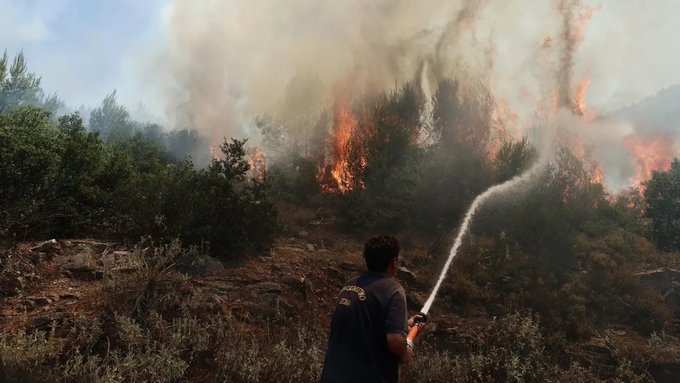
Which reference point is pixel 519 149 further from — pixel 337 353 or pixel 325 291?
pixel 337 353

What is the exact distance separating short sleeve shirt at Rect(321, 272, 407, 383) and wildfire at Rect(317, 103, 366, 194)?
17455 millimetres

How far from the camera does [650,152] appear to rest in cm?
4953

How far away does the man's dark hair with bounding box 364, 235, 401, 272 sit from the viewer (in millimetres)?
3113

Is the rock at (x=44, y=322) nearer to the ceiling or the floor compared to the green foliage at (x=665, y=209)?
nearer to the floor

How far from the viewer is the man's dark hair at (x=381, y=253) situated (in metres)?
3.11

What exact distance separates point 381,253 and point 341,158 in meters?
20.9

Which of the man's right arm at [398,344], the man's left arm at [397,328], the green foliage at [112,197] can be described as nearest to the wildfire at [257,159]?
the green foliage at [112,197]

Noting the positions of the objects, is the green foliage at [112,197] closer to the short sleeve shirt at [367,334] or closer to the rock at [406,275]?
the rock at [406,275]

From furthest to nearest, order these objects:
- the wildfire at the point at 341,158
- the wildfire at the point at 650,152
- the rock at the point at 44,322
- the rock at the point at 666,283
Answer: the wildfire at the point at 650,152 < the wildfire at the point at 341,158 < the rock at the point at 666,283 < the rock at the point at 44,322

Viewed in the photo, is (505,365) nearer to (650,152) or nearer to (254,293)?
(254,293)

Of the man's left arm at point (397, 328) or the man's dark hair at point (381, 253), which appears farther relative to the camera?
the man's dark hair at point (381, 253)

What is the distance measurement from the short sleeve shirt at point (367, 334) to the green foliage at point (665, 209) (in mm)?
20479

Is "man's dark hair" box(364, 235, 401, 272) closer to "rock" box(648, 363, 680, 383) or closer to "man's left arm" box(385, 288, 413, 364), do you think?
"man's left arm" box(385, 288, 413, 364)

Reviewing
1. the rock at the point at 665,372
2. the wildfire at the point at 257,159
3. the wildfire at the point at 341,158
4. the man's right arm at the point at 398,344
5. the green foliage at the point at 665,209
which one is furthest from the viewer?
the wildfire at the point at 257,159
